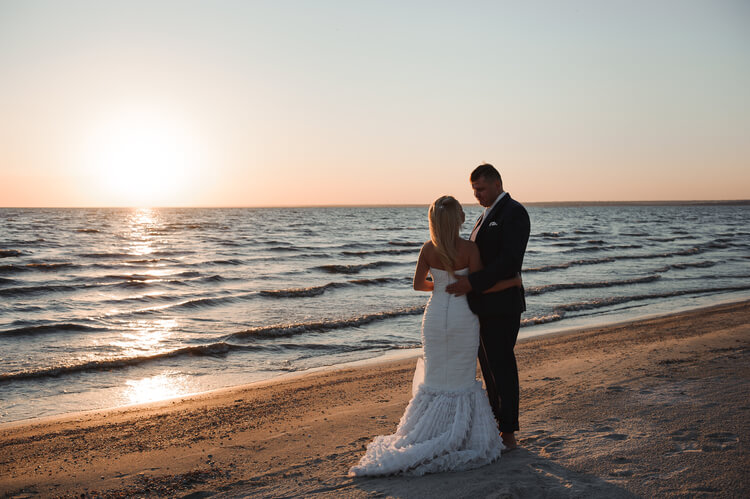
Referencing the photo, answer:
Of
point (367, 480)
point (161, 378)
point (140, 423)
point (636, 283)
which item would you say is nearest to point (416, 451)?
point (367, 480)

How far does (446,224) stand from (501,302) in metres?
0.80

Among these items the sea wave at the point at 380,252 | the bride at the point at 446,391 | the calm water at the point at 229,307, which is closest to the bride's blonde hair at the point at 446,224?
the bride at the point at 446,391

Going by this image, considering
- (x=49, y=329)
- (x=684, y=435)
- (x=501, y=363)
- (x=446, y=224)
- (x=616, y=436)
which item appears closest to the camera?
(x=446, y=224)

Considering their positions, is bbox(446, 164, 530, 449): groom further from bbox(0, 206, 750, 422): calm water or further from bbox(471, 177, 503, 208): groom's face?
bbox(0, 206, 750, 422): calm water

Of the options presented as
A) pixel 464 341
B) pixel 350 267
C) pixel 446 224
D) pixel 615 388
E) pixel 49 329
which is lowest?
pixel 49 329

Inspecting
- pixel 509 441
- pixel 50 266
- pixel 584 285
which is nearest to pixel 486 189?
pixel 509 441

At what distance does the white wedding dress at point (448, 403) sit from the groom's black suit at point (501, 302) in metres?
0.13

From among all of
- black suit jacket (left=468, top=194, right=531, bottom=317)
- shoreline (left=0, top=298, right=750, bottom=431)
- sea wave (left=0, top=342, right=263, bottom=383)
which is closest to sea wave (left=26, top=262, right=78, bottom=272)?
sea wave (left=0, top=342, right=263, bottom=383)

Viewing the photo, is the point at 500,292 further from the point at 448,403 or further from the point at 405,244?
the point at 405,244

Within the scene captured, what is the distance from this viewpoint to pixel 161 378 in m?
8.41

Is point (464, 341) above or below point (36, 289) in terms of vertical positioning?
above

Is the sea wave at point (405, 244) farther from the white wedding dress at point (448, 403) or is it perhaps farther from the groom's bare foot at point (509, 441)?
the white wedding dress at point (448, 403)

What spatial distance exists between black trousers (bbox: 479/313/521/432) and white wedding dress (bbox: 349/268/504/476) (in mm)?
134

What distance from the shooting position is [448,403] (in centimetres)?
432
